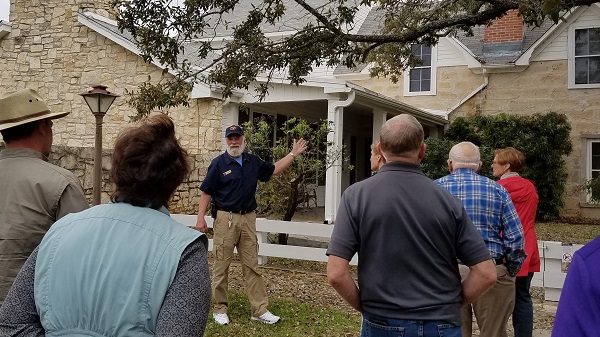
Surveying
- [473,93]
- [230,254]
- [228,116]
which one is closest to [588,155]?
[473,93]

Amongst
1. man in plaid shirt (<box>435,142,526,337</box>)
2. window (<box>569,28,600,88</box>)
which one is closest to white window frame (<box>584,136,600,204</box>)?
window (<box>569,28,600,88</box>)

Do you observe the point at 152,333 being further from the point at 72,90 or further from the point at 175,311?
the point at 72,90

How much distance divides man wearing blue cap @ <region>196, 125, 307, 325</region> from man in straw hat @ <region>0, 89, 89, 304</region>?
11.1ft

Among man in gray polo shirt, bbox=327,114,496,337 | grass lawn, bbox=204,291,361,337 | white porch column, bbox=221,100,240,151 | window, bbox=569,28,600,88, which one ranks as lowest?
grass lawn, bbox=204,291,361,337

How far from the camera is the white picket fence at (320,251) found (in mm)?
7234

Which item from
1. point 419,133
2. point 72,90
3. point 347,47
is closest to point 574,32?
point 347,47

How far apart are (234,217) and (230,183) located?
1.23ft

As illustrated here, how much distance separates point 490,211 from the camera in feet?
12.7

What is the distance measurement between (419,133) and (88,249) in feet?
6.18

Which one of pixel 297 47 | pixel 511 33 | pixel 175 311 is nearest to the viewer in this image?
pixel 175 311

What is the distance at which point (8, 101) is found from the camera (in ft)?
8.63

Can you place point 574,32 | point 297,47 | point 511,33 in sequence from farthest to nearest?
point 511,33, point 574,32, point 297,47

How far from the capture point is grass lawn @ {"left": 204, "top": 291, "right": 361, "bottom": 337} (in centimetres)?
575

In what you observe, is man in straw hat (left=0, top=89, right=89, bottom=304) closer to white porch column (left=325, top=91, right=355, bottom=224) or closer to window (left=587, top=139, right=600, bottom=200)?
white porch column (left=325, top=91, right=355, bottom=224)
